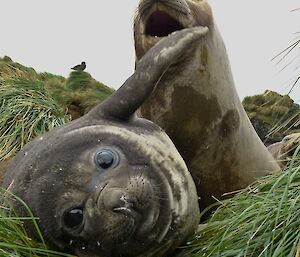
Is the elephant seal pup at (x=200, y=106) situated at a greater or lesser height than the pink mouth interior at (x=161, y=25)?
lesser

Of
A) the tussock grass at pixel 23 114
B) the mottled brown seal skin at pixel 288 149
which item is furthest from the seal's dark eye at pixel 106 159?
the tussock grass at pixel 23 114

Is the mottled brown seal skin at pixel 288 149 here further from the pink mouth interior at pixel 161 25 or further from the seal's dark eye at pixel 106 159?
the pink mouth interior at pixel 161 25

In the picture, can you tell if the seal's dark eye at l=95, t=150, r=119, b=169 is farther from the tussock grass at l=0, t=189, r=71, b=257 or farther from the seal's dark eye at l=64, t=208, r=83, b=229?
the tussock grass at l=0, t=189, r=71, b=257

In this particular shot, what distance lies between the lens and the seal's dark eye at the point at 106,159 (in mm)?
3330

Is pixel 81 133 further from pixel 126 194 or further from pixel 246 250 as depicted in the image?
pixel 246 250

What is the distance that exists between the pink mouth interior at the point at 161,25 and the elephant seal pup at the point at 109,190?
2.72 feet

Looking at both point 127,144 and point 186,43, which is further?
point 186,43

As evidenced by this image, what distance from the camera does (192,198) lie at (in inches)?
143

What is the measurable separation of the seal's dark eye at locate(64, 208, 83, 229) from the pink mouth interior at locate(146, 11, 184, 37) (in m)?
1.64

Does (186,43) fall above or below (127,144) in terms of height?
above

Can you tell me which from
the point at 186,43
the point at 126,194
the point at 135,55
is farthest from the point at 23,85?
the point at 126,194

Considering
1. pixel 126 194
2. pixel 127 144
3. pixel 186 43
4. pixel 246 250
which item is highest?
pixel 186 43

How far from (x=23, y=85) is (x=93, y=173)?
605cm

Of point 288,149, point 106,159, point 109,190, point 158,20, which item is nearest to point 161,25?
point 158,20
